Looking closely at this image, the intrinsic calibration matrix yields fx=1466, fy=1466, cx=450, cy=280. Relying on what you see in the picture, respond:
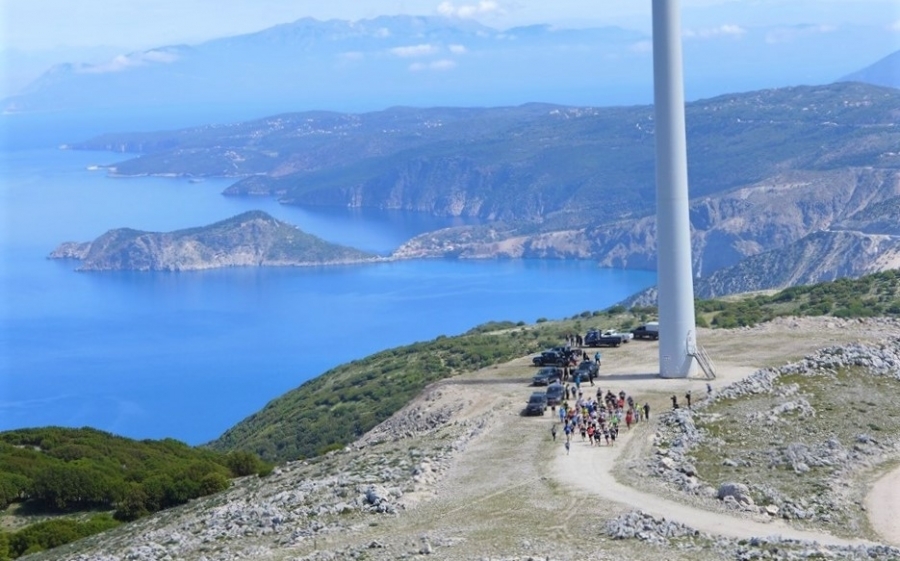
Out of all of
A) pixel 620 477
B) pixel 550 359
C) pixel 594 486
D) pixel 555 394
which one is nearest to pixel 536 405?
pixel 555 394

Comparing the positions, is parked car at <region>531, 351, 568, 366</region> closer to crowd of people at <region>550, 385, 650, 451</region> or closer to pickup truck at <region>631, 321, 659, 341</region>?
pickup truck at <region>631, 321, 659, 341</region>

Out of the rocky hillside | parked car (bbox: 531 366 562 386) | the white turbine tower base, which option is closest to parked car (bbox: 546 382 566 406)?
the rocky hillside

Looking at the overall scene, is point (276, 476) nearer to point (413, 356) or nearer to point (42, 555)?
point (42, 555)

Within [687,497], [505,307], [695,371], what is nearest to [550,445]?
[687,497]

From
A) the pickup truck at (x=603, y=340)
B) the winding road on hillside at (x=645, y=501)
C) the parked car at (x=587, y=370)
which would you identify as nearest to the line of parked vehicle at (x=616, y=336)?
the pickup truck at (x=603, y=340)

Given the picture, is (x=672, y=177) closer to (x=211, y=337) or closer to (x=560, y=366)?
(x=560, y=366)
